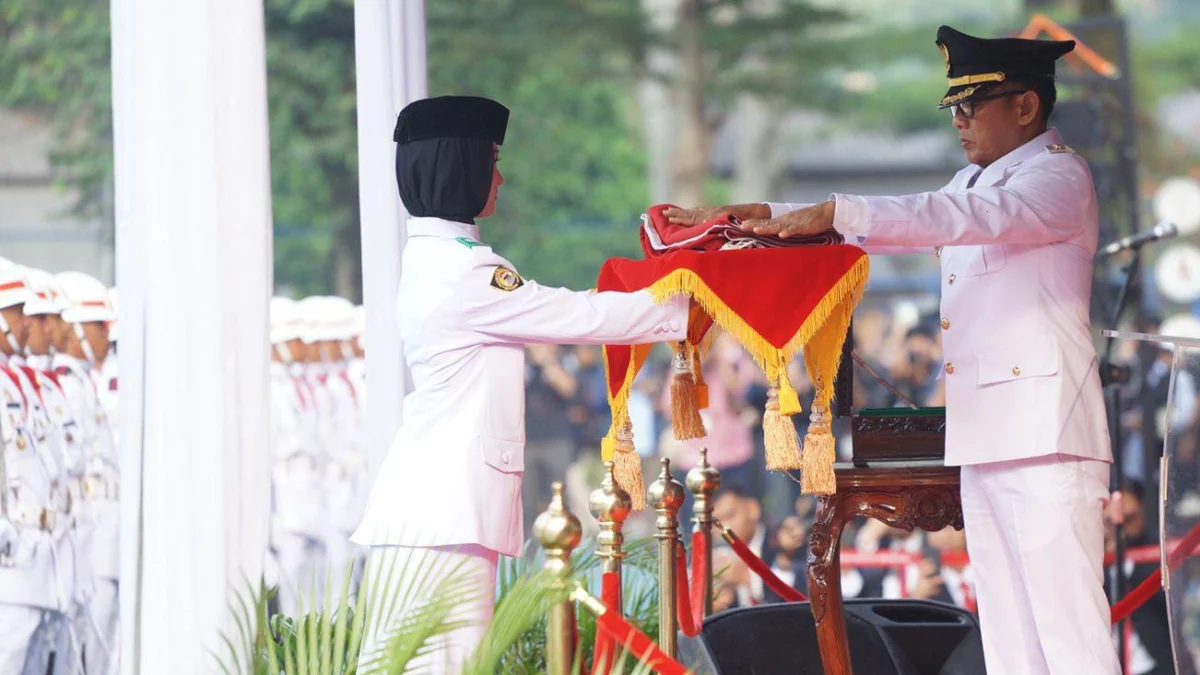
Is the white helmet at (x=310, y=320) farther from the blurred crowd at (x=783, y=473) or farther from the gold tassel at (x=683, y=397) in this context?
the gold tassel at (x=683, y=397)

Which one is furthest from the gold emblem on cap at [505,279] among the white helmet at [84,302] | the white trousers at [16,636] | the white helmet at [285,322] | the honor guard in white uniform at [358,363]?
the white helmet at [285,322]

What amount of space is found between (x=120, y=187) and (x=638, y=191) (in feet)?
54.5

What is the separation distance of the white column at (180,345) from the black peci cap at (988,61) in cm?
191

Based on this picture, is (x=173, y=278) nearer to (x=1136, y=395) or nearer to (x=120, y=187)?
(x=120, y=187)

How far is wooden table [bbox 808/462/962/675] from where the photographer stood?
4.48m

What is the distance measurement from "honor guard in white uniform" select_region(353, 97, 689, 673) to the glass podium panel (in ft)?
4.23

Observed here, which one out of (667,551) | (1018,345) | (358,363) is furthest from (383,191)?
(358,363)

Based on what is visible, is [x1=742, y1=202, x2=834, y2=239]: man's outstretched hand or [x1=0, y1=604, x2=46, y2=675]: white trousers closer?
[x1=742, y1=202, x2=834, y2=239]: man's outstretched hand

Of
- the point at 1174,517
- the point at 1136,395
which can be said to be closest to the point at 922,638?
the point at 1174,517

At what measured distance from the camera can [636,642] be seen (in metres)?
3.64

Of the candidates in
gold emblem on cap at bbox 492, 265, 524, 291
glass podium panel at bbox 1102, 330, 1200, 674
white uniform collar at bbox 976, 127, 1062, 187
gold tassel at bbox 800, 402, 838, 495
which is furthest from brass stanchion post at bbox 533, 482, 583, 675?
white uniform collar at bbox 976, 127, 1062, 187

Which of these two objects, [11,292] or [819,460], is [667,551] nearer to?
[819,460]

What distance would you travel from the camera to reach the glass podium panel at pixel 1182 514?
379 centimetres

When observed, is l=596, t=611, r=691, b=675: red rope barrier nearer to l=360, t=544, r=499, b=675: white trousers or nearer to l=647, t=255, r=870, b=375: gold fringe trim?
Result: l=360, t=544, r=499, b=675: white trousers
